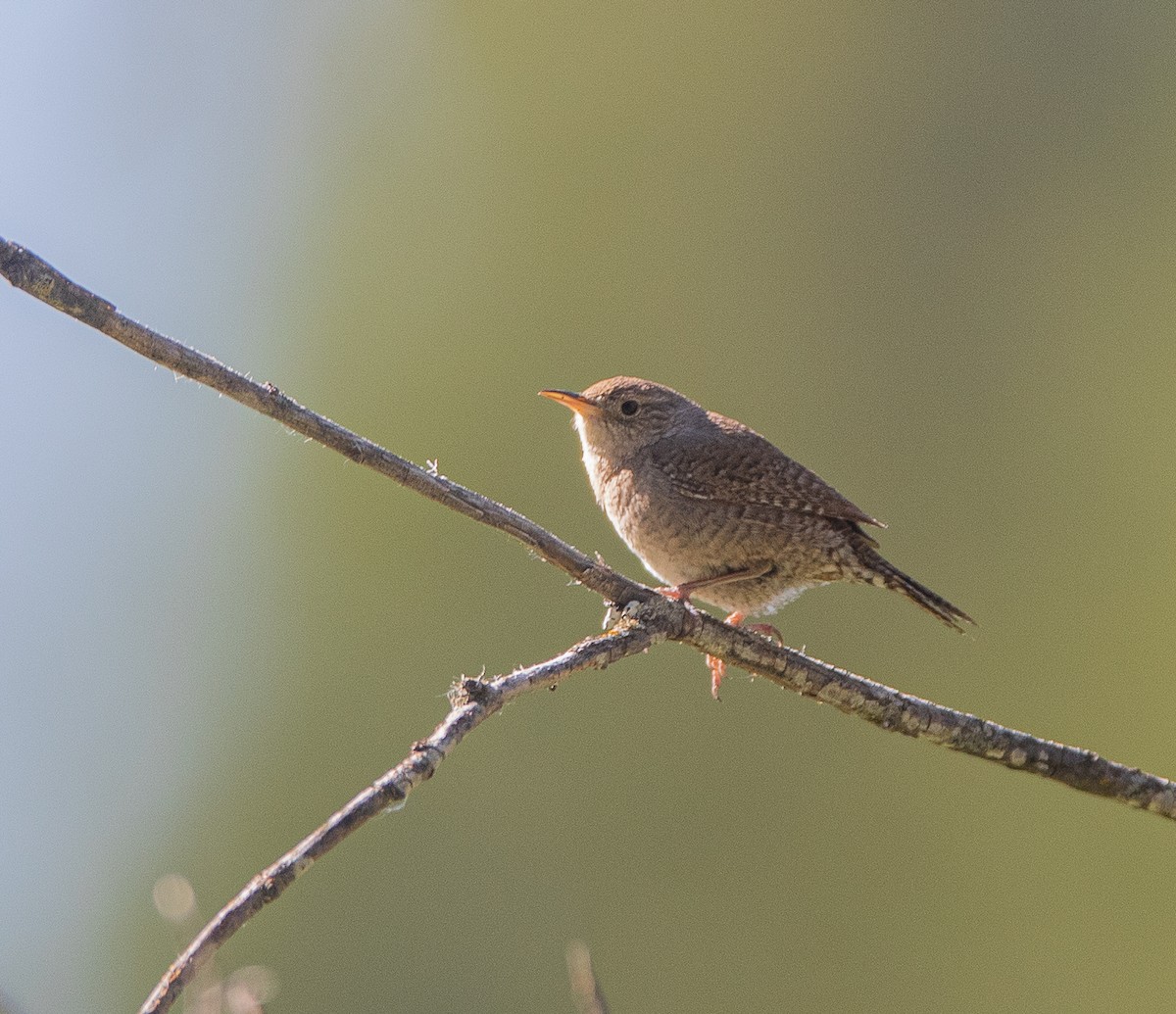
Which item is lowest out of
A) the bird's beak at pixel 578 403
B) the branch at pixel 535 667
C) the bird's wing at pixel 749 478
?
Result: the branch at pixel 535 667

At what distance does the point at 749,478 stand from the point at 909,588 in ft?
2.85

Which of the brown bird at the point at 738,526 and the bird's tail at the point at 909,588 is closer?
the bird's tail at the point at 909,588

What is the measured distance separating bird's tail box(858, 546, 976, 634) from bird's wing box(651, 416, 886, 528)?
0.17 m

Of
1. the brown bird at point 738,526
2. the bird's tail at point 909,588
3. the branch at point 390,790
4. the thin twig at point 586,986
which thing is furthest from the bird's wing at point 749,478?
the thin twig at point 586,986

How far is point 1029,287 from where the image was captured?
1208 centimetres

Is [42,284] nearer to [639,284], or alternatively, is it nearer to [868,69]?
[639,284]

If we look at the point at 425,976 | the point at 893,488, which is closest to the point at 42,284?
the point at 425,976

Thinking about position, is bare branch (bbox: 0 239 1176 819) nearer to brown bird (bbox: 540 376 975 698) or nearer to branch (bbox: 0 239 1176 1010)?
branch (bbox: 0 239 1176 1010)

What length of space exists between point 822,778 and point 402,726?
9.55 ft

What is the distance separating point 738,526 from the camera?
17.5 ft

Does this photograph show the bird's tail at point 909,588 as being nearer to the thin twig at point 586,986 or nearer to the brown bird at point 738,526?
the brown bird at point 738,526

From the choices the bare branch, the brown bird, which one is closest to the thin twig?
the bare branch

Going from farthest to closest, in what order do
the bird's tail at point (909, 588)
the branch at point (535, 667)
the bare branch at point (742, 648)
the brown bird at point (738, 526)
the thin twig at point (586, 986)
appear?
the brown bird at point (738, 526), the bird's tail at point (909, 588), the bare branch at point (742, 648), the thin twig at point (586, 986), the branch at point (535, 667)

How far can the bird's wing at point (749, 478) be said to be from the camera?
210 inches
